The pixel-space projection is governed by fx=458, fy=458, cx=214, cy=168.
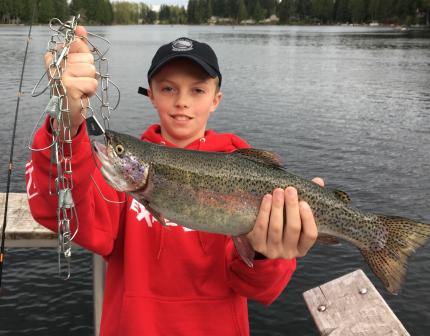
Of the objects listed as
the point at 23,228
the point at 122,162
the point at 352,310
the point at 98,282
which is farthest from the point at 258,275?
the point at 23,228

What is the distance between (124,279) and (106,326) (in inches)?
17.2

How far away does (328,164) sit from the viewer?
16812mm

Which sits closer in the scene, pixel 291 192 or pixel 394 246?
pixel 291 192

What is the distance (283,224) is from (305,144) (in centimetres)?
1618

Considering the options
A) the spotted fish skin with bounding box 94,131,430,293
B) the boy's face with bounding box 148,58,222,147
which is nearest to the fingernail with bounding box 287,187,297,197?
the spotted fish skin with bounding box 94,131,430,293

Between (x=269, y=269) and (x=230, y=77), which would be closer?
(x=269, y=269)

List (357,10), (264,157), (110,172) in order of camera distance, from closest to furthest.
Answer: (110,172)
(264,157)
(357,10)

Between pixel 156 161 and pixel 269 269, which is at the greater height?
pixel 156 161

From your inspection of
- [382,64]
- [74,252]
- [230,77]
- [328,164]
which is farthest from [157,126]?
[382,64]

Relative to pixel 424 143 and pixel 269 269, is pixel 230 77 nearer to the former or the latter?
pixel 424 143

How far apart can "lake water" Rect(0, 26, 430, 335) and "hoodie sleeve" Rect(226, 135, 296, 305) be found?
551 centimetres

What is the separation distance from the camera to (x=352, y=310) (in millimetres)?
5078

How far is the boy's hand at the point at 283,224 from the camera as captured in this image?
313 centimetres

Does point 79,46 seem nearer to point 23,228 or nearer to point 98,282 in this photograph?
point 23,228
